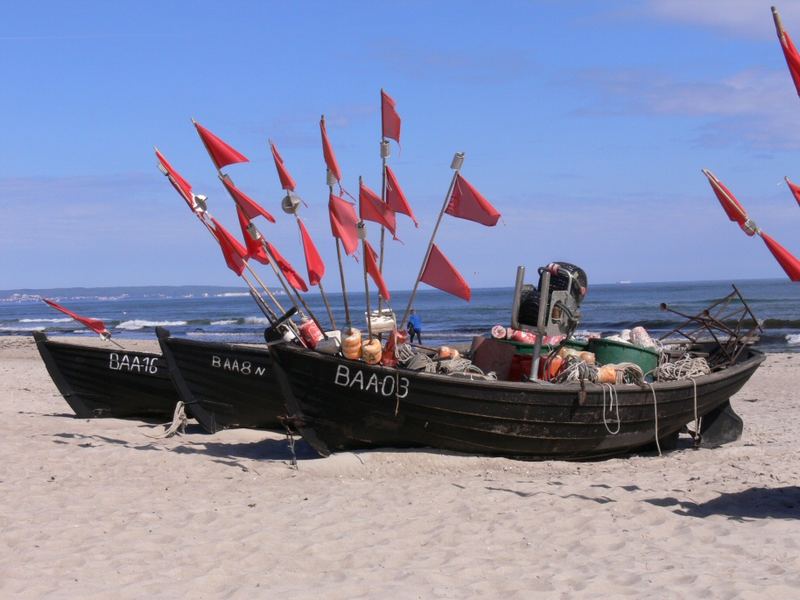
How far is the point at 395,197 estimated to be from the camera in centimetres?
967

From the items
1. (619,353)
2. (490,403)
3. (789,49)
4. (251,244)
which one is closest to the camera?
(789,49)

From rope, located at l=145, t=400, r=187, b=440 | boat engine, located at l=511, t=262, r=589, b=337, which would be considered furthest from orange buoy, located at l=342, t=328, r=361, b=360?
rope, located at l=145, t=400, r=187, b=440

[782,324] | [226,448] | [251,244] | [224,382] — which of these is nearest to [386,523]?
[226,448]

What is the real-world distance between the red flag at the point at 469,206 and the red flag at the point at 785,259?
2591 mm

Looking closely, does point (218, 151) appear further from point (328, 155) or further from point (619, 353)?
point (619, 353)

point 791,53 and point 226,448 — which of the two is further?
point 226,448

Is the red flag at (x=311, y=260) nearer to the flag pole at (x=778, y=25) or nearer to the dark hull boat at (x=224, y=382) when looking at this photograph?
the dark hull boat at (x=224, y=382)

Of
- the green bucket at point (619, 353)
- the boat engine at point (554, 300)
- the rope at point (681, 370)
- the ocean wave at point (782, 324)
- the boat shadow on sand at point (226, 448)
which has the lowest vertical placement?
the boat shadow on sand at point (226, 448)

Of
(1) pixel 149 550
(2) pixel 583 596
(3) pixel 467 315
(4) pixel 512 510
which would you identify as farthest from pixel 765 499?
(3) pixel 467 315

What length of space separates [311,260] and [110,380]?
3957 millimetres

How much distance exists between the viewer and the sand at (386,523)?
19.0 feet

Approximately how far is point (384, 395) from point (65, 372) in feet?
18.5

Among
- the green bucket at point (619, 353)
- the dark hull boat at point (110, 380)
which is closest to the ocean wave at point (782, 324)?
the green bucket at point (619, 353)

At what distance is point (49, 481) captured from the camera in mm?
8562
